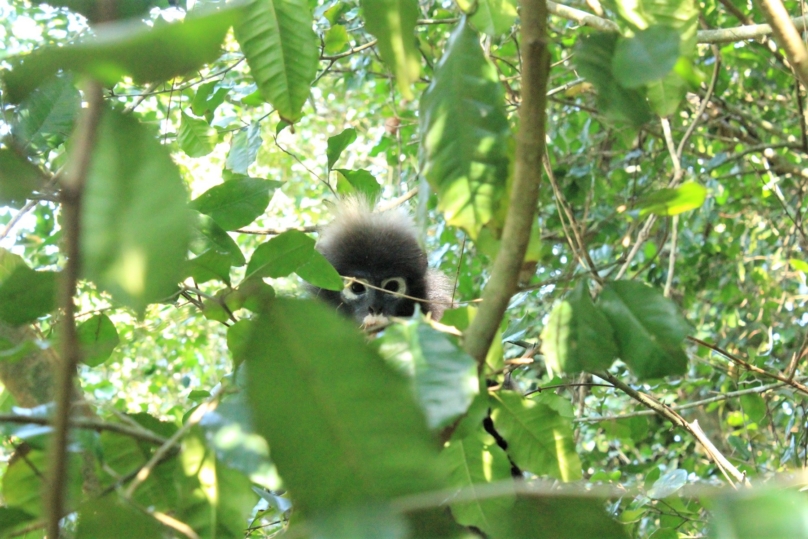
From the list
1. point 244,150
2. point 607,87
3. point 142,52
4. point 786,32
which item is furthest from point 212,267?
point 244,150

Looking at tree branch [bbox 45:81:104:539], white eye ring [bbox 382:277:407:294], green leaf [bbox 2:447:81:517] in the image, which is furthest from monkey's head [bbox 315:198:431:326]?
tree branch [bbox 45:81:104:539]

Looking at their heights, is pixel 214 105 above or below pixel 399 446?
above

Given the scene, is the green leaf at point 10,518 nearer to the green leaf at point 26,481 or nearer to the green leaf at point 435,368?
the green leaf at point 26,481

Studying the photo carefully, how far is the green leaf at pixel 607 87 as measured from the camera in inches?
27.2

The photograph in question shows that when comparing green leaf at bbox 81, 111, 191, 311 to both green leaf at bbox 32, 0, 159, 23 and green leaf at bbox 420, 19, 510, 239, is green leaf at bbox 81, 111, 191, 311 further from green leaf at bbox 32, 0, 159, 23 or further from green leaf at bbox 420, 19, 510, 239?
green leaf at bbox 420, 19, 510, 239

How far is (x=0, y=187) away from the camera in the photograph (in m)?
0.43

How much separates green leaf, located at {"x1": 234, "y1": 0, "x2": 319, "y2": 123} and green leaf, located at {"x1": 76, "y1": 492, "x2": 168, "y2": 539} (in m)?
0.51

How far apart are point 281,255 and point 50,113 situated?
35 cm

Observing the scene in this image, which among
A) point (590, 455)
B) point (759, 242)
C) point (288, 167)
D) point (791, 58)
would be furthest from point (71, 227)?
point (288, 167)

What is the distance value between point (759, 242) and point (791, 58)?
340cm

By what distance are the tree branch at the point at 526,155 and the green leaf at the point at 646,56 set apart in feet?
0.27

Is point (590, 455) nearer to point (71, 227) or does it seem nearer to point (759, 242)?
point (759, 242)

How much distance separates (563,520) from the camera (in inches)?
18.1

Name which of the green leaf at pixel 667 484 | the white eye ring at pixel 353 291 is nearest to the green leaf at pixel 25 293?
the green leaf at pixel 667 484
